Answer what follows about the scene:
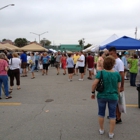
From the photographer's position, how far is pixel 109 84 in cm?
374

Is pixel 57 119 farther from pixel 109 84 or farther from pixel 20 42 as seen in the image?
pixel 20 42

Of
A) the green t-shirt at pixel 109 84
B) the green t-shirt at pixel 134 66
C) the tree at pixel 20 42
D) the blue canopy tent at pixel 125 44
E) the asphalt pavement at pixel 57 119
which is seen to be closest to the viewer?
the green t-shirt at pixel 109 84

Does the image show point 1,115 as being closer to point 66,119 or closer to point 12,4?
point 66,119

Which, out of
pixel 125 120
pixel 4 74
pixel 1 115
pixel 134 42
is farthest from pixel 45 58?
pixel 125 120

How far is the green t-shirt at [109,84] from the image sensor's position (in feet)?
12.2

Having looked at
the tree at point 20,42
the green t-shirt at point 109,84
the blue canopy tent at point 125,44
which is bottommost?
the green t-shirt at point 109,84

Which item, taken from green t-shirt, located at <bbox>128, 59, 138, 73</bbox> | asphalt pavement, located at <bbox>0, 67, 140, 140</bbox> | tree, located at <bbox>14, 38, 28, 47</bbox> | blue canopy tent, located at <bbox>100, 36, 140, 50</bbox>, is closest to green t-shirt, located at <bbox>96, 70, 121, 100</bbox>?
asphalt pavement, located at <bbox>0, 67, 140, 140</bbox>

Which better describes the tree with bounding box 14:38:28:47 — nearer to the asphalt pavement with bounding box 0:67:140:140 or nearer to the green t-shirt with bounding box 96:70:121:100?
the asphalt pavement with bounding box 0:67:140:140

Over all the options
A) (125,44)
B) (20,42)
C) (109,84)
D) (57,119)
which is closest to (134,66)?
(125,44)

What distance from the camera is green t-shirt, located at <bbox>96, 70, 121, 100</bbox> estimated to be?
12.2 feet

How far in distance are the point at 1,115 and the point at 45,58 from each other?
966 cm

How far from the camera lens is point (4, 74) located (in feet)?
22.9

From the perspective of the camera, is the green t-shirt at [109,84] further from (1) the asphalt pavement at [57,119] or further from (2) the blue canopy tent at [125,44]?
(2) the blue canopy tent at [125,44]

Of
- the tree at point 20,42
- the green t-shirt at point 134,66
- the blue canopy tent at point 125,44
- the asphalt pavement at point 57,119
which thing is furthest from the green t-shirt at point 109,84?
the tree at point 20,42
